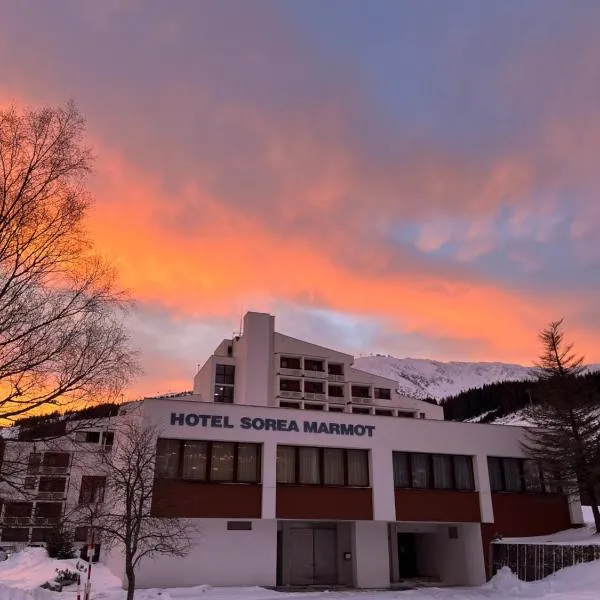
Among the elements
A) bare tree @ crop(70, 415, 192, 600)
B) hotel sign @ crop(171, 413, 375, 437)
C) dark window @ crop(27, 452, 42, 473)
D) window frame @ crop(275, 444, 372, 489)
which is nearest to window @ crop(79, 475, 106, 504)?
bare tree @ crop(70, 415, 192, 600)

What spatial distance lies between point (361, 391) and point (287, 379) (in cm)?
1392

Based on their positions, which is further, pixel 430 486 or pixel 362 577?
pixel 430 486

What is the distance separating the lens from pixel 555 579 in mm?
24609

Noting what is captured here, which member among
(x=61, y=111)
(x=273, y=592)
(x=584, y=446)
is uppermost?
(x=61, y=111)

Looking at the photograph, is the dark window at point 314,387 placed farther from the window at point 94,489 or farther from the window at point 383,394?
the window at point 94,489

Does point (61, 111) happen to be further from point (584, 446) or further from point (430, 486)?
Answer: point (584, 446)

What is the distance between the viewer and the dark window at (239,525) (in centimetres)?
2819

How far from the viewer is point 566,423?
31828 mm

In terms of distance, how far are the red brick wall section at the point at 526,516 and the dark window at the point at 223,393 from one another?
4753 centimetres

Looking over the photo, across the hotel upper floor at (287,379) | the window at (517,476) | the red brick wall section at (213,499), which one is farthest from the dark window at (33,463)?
the hotel upper floor at (287,379)

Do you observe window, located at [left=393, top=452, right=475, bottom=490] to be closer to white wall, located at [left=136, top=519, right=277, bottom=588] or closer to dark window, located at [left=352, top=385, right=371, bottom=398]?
white wall, located at [left=136, top=519, right=277, bottom=588]

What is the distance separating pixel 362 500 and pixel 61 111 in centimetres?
2294

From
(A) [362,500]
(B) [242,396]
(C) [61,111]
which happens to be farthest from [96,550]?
(C) [61,111]

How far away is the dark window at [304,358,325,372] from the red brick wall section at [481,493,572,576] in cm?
5274
